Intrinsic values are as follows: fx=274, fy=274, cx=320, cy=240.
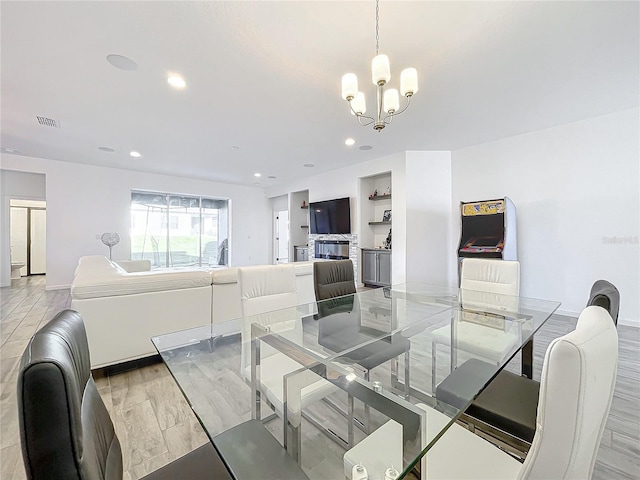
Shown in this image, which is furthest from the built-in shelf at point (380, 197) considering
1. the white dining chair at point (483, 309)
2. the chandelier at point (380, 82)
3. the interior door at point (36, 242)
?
the interior door at point (36, 242)

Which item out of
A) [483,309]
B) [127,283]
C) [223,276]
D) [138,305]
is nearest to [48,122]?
[127,283]

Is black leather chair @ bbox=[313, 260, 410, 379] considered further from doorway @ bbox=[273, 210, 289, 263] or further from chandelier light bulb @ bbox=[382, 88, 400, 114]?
doorway @ bbox=[273, 210, 289, 263]

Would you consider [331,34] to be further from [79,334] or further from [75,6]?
[79,334]

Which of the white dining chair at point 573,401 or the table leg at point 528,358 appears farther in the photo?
the table leg at point 528,358

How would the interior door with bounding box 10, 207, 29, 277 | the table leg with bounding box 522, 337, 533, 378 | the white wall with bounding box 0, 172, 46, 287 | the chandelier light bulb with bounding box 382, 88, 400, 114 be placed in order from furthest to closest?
1. the interior door with bounding box 10, 207, 29, 277
2. the white wall with bounding box 0, 172, 46, 287
3. the chandelier light bulb with bounding box 382, 88, 400, 114
4. the table leg with bounding box 522, 337, 533, 378

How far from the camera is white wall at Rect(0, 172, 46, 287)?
5.64m

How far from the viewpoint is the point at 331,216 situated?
6414 mm

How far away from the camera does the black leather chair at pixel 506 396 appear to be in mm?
1076

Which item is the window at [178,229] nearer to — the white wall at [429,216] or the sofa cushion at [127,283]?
the sofa cushion at [127,283]

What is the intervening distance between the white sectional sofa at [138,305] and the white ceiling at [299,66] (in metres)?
1.93

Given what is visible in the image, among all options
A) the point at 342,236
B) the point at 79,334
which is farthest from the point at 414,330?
the point at 342,236

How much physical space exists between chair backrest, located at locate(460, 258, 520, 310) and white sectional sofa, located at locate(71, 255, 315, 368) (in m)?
2.14

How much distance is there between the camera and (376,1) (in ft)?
5.98

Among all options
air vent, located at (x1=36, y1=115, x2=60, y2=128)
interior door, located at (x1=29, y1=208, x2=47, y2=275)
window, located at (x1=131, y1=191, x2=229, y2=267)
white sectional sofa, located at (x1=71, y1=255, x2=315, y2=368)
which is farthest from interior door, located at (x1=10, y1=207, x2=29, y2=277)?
white sectional sofa, located at (x1=71, y1=255, x2=315, y2=368)
